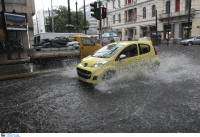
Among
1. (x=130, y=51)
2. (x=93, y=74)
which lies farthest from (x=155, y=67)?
(x=93, y=74)

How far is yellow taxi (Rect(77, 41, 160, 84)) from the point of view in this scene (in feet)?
17.8

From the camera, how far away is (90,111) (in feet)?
12.6

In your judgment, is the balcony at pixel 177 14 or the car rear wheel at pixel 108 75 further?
the balcony at pixel 177 14

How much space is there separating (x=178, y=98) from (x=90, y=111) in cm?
232

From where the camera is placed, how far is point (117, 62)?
5742 millimetres

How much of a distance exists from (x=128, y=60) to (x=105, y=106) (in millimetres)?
2442

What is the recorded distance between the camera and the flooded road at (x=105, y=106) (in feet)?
10.4

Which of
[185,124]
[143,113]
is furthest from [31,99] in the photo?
[185,124]

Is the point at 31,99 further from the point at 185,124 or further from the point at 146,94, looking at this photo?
the point at 185,124

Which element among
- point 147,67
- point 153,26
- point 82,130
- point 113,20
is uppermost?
point 113,20

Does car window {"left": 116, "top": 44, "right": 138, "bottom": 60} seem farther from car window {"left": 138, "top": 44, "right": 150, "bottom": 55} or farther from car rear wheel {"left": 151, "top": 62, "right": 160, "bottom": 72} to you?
car rear wheel {"left": 151, "top": 62, "right": 160, "bottom": 72}

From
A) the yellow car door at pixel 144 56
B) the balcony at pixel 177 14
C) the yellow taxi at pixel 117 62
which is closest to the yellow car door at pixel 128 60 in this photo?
the yellow taxi at pixel 117 62

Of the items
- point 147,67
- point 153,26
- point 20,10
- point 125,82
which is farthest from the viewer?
point 153,26

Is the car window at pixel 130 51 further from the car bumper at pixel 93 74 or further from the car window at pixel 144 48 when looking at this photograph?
the car bumper at pixel 93 74
